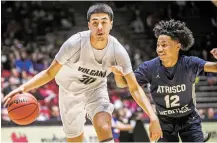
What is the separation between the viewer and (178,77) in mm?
4625

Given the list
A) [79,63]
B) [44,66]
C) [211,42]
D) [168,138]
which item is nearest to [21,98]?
[79,63]

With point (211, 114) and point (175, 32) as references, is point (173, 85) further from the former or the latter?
point (211, 114)

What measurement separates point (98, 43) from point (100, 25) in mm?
237

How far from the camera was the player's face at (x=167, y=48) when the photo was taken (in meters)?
4.61

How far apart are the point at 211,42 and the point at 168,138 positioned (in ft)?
24.7

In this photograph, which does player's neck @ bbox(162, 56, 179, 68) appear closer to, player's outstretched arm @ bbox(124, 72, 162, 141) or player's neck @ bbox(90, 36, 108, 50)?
player's outstretched arm @ bbox(124, 72, 162, 141)

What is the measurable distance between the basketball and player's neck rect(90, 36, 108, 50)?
89 cm

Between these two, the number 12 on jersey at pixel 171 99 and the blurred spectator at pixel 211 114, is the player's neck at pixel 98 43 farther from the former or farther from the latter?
the blurred spectator at pixel 211 114

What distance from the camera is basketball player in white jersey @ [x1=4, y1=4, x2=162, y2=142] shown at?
4.56 m

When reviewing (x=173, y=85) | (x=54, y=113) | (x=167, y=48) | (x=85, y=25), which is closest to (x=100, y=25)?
(x=167, y=48)

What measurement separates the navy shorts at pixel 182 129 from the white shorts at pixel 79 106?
64cm

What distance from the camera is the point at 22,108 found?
15.6 ft

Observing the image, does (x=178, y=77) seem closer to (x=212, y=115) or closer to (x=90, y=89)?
(x=90, y=89)

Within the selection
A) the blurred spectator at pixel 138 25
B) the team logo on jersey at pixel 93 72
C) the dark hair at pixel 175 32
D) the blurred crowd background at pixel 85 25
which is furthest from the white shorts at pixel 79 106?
the blurred spectator at pixel 138 25
